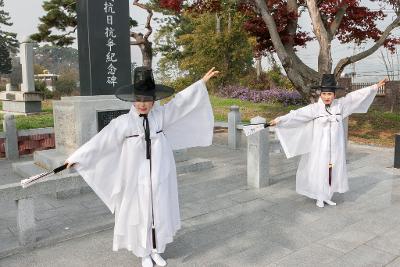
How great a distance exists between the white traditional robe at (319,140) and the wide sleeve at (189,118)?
152 cm

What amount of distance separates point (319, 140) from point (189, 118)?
2.32 m

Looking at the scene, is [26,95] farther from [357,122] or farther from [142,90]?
[142,90]

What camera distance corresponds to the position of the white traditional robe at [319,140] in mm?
5402

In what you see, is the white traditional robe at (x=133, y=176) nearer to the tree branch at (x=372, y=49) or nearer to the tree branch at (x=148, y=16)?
the tree branch at (x=372, y=49)

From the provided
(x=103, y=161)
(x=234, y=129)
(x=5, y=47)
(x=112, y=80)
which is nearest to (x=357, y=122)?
(x=234, y=129)

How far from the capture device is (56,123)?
7195 mm

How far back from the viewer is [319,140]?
5473 millimetres

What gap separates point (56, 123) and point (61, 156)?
709mm

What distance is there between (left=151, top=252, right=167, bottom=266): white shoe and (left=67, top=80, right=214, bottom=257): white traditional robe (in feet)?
0.46

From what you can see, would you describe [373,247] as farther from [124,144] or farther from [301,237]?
[124,144]

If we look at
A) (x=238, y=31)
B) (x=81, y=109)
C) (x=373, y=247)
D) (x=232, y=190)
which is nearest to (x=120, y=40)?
(x=81, y=109)

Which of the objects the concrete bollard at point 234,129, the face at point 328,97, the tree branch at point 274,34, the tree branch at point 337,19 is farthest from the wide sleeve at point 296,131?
the tree branch at point 337,19

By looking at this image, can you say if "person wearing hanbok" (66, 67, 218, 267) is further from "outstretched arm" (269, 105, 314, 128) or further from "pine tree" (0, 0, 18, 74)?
"pine tree" (0, 0, 18, 74)

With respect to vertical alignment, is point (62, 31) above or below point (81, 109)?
above
